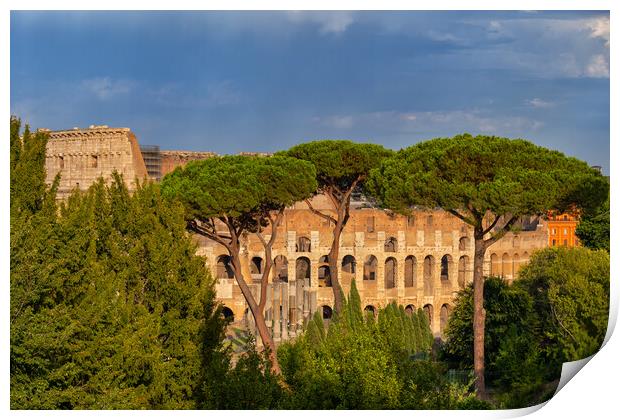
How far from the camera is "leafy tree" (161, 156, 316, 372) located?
1653 cm

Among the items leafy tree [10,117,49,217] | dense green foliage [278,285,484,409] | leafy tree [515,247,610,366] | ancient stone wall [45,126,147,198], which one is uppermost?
ancient stone wall [45,126,147,198]

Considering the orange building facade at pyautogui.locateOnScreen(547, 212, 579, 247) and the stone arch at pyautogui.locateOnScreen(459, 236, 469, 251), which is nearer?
the stone arch at pyautogui.locateOnScreen(459, 236, 469, 251)

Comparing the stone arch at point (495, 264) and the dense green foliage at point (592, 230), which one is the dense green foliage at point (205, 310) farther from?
the stone arch at point (495, 264)

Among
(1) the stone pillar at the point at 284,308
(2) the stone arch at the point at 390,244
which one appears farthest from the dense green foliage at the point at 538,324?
(2) the stone arch at the point at 390,244

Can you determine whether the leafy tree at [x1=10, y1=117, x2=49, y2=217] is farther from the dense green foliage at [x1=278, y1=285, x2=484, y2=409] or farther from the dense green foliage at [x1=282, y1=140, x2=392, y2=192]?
the dense green foliage at [x1=282, y1=140, x2=392, y2=192]

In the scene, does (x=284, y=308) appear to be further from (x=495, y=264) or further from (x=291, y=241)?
(x=495, y=264)

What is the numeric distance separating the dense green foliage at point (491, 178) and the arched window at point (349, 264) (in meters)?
17.8

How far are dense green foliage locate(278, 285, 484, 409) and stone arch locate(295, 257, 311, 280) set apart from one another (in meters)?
22.7

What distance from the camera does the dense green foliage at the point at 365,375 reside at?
11.1m

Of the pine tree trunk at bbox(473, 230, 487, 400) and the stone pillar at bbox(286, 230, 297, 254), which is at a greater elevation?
the stone pillar at bbox(286, 230, 297, 254)

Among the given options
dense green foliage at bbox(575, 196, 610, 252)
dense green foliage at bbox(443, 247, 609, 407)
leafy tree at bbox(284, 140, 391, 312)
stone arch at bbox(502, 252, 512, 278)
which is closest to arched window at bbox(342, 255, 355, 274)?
stone arch at bbox(502, 252, 512, 278)
